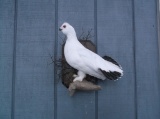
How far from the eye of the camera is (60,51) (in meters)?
0.90

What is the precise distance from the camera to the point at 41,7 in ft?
3.07

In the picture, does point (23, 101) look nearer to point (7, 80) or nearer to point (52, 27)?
point (7, 80)

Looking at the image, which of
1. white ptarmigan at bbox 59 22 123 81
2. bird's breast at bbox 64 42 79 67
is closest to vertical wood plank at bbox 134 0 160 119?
white ptarmigan at bbox 59 22 123 81

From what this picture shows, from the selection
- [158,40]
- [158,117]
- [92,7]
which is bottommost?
[158,117]

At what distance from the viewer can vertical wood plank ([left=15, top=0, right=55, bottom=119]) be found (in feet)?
2.90

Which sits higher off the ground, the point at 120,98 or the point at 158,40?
the point at 158,40

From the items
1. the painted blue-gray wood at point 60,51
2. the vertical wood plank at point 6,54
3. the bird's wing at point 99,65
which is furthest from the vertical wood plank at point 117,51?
the vertical wood plank at point 6,54

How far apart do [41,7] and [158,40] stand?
416mm

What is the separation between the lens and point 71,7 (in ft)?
3.05

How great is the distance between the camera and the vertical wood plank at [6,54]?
0.89m

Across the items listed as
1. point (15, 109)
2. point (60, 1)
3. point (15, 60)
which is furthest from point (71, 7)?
point (15, 109)

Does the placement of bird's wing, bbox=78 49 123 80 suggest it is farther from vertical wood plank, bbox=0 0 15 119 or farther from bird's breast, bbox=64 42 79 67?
vertical wood plank, bbox=0 0 15 119

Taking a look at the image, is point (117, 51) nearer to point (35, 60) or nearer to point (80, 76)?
point (80, 76)

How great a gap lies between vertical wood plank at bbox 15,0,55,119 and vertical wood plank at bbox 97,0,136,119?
167 mm
